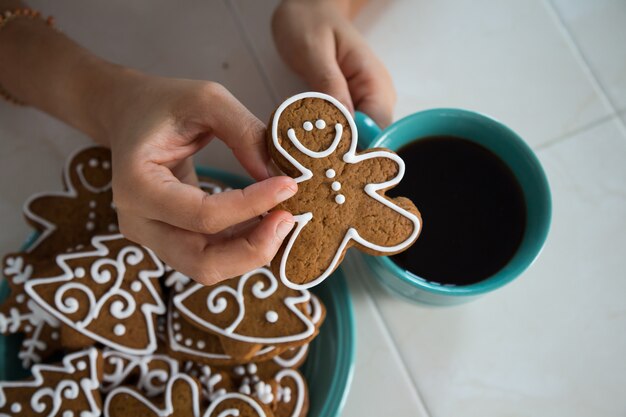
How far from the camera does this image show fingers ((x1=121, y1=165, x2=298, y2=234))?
51 centimetres

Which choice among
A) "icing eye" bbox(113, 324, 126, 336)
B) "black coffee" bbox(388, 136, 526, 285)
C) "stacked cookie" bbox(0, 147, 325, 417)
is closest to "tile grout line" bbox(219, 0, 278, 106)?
"stacked cookie" bbox(0, 147, 325, 417)

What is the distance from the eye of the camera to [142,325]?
78 centimetres

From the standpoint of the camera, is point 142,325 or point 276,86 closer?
point 142,325

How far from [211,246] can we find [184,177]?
0.19 meters

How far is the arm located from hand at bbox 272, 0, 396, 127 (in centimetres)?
25

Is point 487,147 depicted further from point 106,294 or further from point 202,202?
point 106,294

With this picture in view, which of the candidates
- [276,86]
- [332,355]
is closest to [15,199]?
[276,86]

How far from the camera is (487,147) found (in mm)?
706

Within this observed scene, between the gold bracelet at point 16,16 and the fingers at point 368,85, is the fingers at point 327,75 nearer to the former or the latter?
the fingers at point 368,85

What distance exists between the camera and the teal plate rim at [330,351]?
2.59ft

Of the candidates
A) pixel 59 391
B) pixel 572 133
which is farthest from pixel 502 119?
pixel 59 391

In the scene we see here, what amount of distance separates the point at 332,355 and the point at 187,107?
1.41ft

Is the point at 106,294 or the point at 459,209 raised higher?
the point at 106,294

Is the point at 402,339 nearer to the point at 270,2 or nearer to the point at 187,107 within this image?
the point at 187,107
